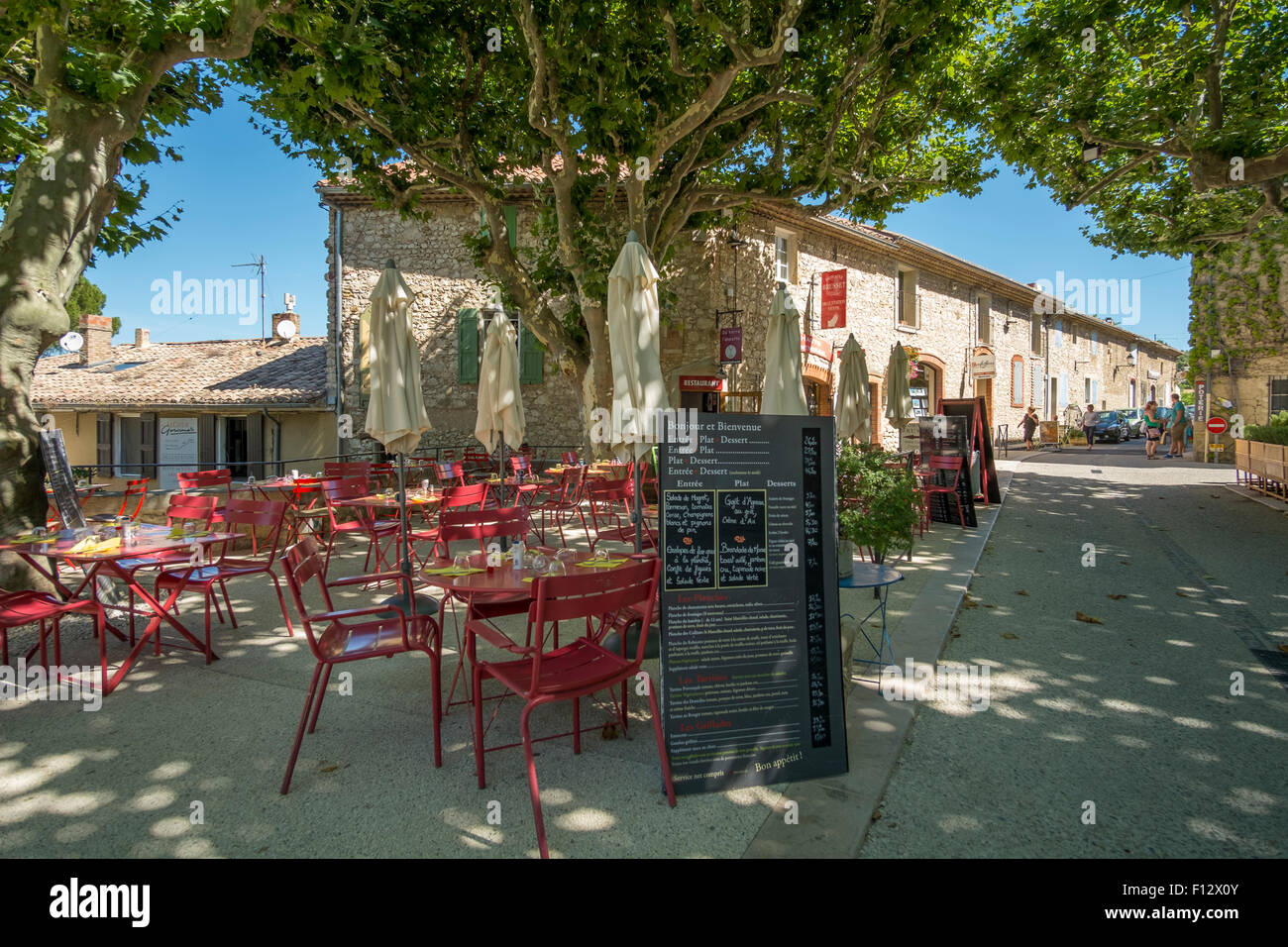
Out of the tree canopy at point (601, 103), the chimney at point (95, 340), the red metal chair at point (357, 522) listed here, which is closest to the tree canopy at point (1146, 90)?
the tree canopy at point (601, 103)

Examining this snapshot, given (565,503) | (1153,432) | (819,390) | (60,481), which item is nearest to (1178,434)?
(1153,432)

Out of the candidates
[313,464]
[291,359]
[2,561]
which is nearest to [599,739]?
[2,561]

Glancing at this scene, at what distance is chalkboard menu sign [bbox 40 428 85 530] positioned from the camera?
5262 mm

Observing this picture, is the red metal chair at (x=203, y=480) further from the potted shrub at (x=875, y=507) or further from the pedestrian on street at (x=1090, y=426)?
the pedestrian on street at (x=1090, y=426)

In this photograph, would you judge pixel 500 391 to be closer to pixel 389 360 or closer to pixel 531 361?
pixel 389 360

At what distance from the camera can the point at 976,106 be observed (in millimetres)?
9703

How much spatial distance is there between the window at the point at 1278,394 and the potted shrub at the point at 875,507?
15810 millimetres

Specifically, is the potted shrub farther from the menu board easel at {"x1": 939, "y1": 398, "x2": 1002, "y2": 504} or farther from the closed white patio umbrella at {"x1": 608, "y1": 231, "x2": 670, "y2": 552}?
the menu board easel at {"x1": 939, "y1": 398, "x2": 1002, "y2": 504}

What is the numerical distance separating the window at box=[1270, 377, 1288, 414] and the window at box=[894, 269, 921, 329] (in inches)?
336

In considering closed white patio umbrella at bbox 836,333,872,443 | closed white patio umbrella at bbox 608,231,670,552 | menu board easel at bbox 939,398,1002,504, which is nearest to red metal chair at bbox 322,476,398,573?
closed white patio umbrella at bbox 608,231,670,552

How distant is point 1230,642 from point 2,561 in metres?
8.75

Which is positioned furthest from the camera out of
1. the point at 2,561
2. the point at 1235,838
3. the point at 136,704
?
the point at 2,561

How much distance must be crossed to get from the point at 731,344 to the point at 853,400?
634 cm

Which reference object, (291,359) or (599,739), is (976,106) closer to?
(599,739)
